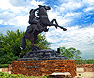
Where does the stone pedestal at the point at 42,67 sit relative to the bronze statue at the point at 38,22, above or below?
below

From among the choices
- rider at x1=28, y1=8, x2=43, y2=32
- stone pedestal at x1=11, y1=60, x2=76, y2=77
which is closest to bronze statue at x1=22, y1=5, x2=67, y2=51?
rider at x1=28, y1=8, x2=43, y2=32

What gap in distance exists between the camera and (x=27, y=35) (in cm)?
898

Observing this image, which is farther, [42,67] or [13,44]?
[13,44]

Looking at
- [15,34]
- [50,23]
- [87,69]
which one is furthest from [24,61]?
[15,34]

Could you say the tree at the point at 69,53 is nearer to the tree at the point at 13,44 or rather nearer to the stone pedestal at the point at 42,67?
the tree at the point at 13,44

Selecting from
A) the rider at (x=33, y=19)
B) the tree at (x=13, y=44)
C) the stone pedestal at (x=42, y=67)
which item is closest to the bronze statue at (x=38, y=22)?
the rider at (x=33, y=19)

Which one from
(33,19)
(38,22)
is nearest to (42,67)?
(38,22)

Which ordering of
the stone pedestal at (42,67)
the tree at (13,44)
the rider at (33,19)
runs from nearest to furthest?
the stone pedestal at (42,67) < the rider at (33,19) < the tree at (13,44)

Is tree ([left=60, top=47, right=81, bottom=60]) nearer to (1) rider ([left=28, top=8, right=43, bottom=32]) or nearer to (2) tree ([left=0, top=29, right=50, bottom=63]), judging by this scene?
(2) tree ([left=0, top=29, right=50, bottom=63])

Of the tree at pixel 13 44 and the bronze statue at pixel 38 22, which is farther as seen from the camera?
the tree at pixel 13 44

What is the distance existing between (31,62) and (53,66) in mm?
1346

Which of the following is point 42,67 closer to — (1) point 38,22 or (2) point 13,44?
(1) point 38,22

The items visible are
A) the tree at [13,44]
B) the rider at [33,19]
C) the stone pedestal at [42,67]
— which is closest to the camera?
the stone pedestal at [42,67]

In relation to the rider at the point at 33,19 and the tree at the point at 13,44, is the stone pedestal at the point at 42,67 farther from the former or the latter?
the tree at the point at 13,44
